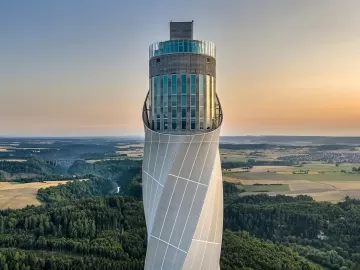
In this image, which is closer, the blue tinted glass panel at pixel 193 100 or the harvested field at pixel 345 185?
the blue tinted glass panel at pixel 193 100

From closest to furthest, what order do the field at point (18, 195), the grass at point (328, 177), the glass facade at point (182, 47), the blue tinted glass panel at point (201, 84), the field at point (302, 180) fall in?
the glass facade at point (182, 47)
the blue tinted glass panel at point (201, 84)
the field at point (18, 195)
the field at point (302, 180)
the grass at point (328, 177)

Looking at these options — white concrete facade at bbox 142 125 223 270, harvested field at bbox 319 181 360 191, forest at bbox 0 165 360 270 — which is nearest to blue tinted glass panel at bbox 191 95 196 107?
white concrete facade at bbox 142 125 223 270

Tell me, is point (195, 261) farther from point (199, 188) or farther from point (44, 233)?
point (44, 233)

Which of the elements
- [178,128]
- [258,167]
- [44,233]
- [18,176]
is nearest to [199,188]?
[178,128]

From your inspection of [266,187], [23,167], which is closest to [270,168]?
[266,187]

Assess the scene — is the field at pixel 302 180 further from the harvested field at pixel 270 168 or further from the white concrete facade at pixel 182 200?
the white concrete facade at pixel 182 200

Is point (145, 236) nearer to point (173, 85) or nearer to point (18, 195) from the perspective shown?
point (173, 85)

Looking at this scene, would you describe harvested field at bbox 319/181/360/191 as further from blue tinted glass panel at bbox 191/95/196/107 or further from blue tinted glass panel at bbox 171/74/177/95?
blue tinted glass panel at bbox 171/74/177/95

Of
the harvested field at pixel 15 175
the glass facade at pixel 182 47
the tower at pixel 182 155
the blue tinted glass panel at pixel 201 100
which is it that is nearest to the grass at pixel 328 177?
the harvested field at pixel 15 175
